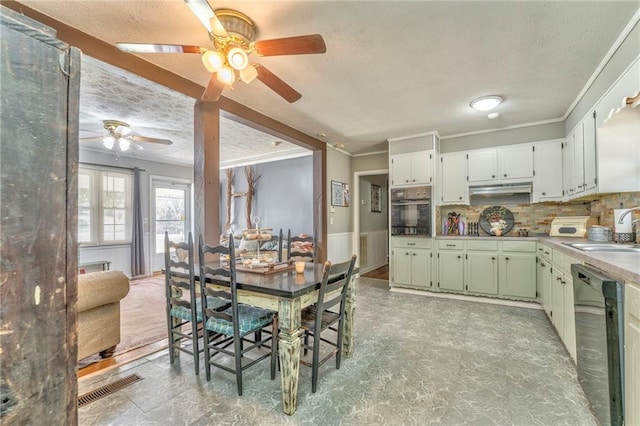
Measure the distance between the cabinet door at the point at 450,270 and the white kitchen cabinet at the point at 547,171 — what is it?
4.26ft

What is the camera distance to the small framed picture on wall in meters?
6.82

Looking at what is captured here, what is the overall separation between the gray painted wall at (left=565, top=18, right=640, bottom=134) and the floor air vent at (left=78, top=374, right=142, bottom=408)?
4034 millimetres

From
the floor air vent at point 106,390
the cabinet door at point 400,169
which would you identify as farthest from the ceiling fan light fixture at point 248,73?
the cabinet door at point 400,169

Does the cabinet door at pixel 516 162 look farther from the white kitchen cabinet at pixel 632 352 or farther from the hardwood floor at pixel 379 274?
the white kitchen cabinet at pixel 632 352

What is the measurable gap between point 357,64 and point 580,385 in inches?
114

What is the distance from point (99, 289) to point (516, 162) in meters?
5.05

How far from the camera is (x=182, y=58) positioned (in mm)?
2445

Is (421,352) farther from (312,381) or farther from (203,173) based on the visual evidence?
(203,173)

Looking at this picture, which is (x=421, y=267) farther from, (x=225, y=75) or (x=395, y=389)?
(x=225, y=75)

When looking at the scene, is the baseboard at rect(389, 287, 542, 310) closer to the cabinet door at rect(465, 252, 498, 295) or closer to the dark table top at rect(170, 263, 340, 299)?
the cabinet door at rect(465, 252, 498, 295)

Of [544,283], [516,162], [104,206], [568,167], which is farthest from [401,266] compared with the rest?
[104,206]

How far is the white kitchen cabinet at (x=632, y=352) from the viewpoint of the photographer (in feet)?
4.02

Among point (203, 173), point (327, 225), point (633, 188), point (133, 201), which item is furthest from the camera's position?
point (133, 201)

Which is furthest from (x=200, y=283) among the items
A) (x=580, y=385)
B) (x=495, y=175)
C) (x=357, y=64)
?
(x=495, y=175)
